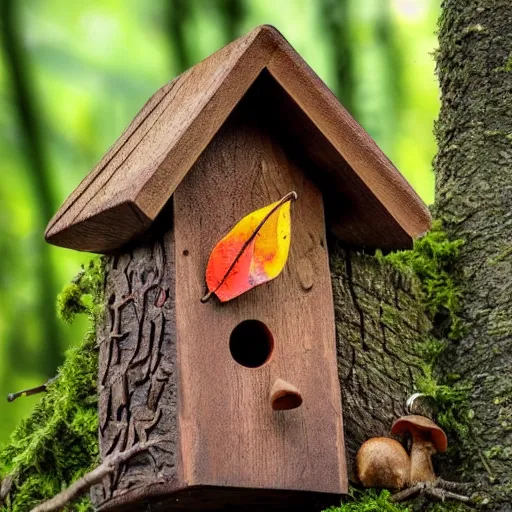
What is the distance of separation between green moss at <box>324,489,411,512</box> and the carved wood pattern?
1.34 feet

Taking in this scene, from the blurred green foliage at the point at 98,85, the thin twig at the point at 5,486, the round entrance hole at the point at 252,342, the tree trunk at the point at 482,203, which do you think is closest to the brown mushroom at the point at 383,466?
the tree trunk at the point at 482,203

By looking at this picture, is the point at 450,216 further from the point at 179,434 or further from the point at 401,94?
the point at 401,94

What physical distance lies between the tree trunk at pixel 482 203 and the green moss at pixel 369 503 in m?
0.27

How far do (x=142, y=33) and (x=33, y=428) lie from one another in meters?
2.37

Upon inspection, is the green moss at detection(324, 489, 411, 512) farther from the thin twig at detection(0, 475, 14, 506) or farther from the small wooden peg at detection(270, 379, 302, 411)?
the thin twig at detection(0, 475, 14, 506)

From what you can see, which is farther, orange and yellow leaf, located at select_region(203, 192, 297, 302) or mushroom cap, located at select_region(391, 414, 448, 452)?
mushroom cap, located at select_region(391, 414, 448, 452)

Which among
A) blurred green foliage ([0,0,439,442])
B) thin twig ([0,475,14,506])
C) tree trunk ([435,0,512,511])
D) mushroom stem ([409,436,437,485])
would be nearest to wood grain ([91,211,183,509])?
thin twig ([0,475,14,506])

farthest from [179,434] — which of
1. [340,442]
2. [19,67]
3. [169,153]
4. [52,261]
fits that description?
[19,67]

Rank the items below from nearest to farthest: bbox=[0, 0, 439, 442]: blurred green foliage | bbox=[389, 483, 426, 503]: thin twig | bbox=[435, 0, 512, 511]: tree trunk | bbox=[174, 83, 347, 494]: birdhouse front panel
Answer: bbox=[174, 83, 347, 494]: birdhouse front panel < bbox=[389, 483, 426, 503]: thin twig < bbox=[435, 0, 512, 511]: tree trunk < bbox=[0, 0, 439, 442]: blurred green foliage

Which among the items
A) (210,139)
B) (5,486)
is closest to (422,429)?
(210,139)

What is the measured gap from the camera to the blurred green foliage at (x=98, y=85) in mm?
4246

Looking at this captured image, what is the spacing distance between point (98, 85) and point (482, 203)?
2.23m

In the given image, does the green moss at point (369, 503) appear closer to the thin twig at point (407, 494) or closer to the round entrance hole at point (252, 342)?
the thin twig at point (407, 494)

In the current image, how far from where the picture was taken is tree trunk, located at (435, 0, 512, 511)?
2531mm
